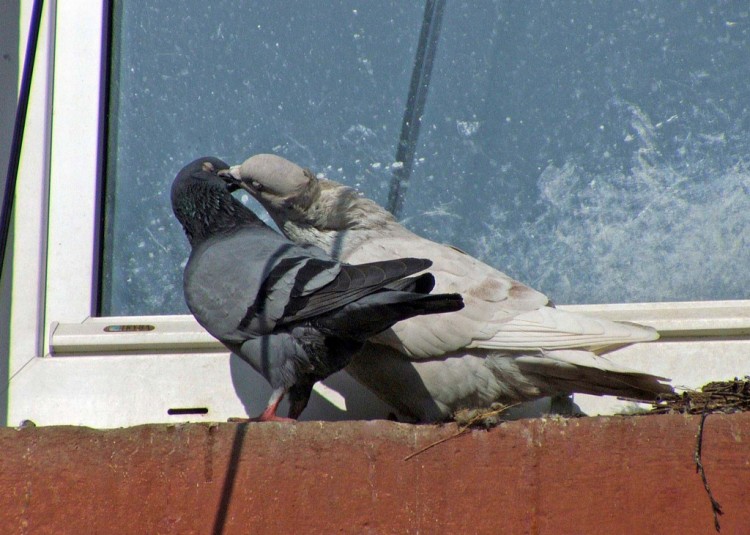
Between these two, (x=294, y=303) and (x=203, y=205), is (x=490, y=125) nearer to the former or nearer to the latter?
(x=203, y=205)

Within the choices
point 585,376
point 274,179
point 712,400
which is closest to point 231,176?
point 274,179

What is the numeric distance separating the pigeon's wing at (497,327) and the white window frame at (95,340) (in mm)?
399

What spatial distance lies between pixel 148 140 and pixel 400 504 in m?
1.69

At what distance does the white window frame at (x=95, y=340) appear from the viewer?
286 cm

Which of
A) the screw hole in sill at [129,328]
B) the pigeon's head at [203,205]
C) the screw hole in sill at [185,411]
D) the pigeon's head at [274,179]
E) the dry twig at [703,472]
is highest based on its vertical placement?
the pigeon's head at [274,179]

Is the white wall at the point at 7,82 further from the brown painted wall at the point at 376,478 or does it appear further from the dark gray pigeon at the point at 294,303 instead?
the brown painted wall at the point at 376,478

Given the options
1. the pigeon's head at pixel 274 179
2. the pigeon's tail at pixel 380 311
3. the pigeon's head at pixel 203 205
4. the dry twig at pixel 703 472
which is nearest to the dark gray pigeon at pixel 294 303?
the pigeon's tail at pixel 380 311

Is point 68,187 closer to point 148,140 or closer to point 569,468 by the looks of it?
point 148,140

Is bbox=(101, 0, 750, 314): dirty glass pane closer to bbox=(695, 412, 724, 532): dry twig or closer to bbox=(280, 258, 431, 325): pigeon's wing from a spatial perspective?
bbox=(280, 258, 431, 325): pigeon's wing

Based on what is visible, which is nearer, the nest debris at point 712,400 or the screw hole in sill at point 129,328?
the nest debris at point 712,400

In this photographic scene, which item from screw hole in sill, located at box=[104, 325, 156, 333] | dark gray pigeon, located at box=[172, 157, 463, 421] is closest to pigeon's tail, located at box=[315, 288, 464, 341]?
dark gray pigeon, located at box=[172, 157, 463, 421]

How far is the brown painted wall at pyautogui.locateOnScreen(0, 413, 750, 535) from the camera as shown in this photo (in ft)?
6.73

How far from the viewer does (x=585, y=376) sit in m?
2.48

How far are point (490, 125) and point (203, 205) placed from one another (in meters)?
0.97
